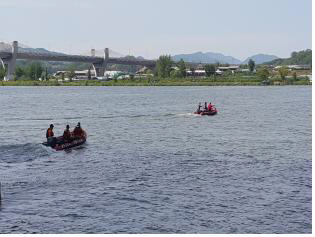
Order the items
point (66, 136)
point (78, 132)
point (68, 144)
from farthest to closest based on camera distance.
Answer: point (78, 132) → point (66, 136) → point (68, 144)

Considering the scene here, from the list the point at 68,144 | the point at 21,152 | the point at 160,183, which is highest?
the point at 68,144

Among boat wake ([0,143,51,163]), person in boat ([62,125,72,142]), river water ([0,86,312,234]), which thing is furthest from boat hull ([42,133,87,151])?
boat wake ([0,143,51,163])

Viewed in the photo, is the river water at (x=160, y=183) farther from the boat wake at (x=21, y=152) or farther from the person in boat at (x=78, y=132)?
the person in boat at (x=78, y=132)

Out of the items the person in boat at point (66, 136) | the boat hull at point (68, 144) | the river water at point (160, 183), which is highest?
the person in boat at point (66, 136)

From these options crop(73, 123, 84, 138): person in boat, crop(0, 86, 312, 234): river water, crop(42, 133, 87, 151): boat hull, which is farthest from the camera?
crop(73, 123, 84, 138): person in boat

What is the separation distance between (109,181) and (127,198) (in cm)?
454

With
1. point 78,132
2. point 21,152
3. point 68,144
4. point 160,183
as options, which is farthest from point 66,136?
point 160,183

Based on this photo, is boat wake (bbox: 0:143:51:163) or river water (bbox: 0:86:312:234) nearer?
river water (bbox: 0:86:312:234)

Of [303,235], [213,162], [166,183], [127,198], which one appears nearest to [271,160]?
[213,162]

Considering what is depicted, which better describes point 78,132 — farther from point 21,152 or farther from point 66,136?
point 21,152

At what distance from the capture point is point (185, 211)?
1161 inches

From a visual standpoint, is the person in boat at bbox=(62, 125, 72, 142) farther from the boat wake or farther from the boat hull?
the boat wake

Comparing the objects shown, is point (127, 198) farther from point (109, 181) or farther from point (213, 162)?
point (213, 162)

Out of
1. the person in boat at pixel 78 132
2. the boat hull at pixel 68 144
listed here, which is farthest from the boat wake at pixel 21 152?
the person in boat at pixel 78 132
